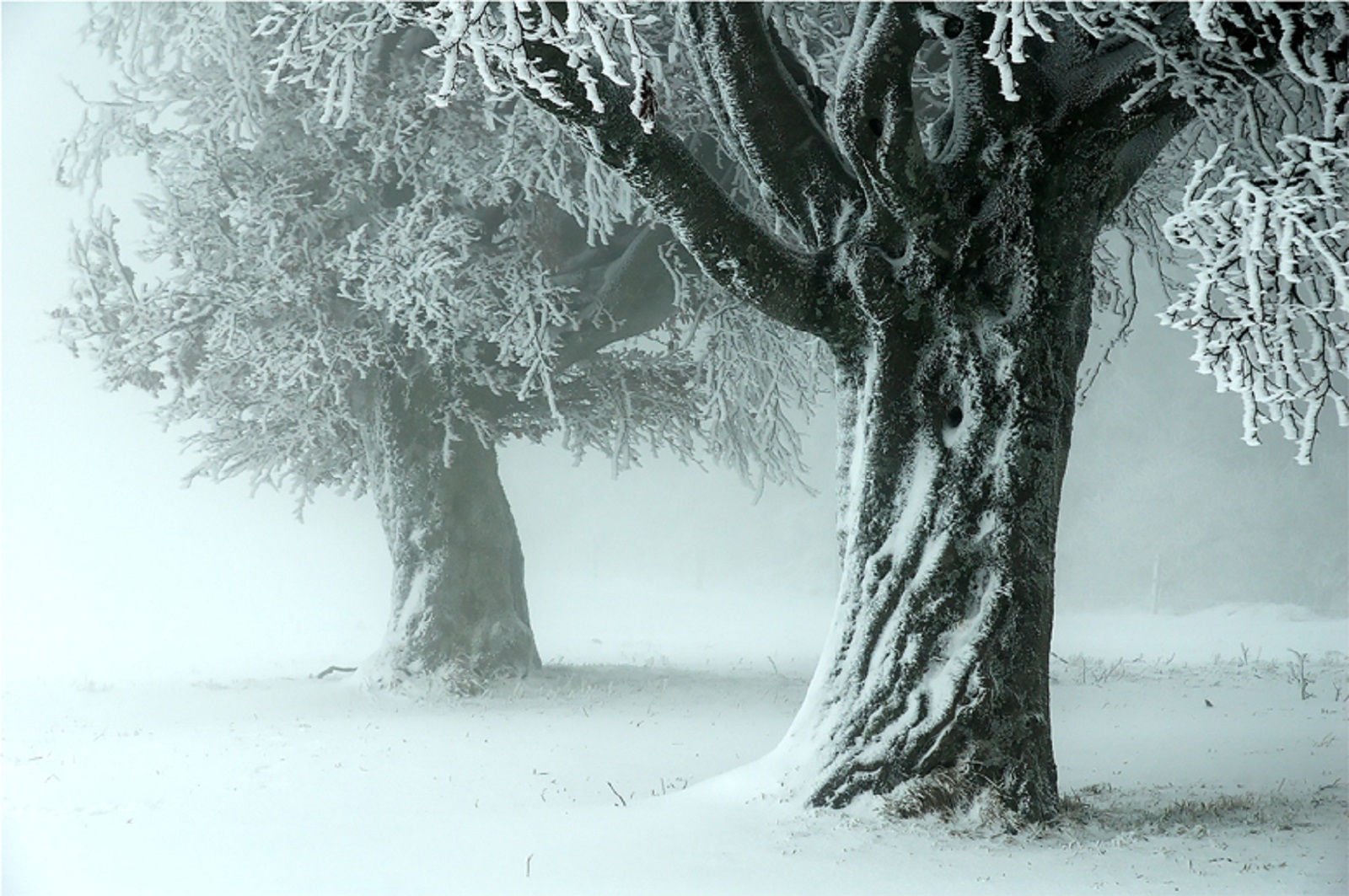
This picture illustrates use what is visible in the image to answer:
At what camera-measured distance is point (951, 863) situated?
4594 mm

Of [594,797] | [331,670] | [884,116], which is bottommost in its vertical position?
[331,670]

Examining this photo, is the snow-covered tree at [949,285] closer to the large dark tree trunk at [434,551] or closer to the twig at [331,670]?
the large dark tree trunk at [434,551]

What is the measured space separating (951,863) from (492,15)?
4146 millimetres

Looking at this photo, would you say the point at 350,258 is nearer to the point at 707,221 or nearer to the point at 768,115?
the point at 768,115

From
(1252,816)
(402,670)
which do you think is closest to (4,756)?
(402,670)

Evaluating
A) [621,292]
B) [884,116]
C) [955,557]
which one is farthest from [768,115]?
[621,292]

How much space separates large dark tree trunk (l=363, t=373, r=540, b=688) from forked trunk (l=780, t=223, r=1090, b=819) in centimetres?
645

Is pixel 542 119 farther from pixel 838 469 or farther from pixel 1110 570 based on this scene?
pixel 1110 570

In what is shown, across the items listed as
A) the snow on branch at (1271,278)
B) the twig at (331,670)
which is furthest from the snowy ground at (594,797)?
the snow on branch at (1271,278)

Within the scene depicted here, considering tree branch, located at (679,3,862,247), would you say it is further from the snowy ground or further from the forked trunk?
the snowy ground

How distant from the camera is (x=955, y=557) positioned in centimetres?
534

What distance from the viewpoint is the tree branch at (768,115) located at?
18.7 ft

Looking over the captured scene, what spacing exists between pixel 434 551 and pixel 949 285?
295 inches

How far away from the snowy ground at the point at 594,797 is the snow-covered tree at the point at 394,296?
86.8 inches
